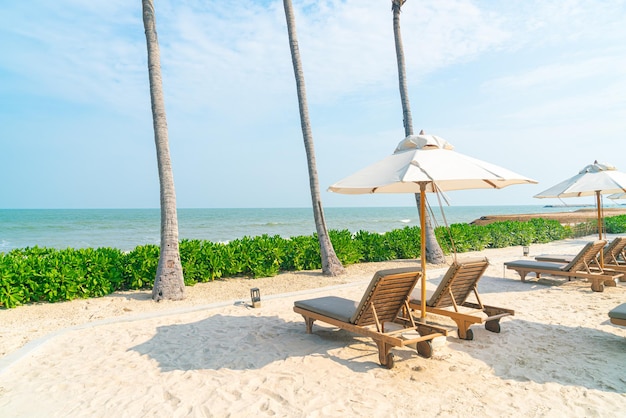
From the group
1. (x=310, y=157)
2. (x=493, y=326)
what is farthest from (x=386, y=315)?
(x=310, y=157)

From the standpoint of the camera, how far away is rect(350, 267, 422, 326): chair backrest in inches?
174

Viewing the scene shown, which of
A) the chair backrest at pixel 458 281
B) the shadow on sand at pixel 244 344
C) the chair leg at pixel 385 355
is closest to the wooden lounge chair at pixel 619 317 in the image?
the chair backrest at pixel 458 281

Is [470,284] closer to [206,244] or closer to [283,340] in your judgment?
[283,340]

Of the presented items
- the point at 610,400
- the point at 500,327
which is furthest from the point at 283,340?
the point at 610,400

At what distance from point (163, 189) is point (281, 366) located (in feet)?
15.4

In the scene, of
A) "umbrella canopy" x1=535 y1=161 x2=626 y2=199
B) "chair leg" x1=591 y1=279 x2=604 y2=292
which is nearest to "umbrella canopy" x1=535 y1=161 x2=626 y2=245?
"umbrella canopy" x1=535 y1=161 x2=626 y2=199

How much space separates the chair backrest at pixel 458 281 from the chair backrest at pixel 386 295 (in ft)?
2.82

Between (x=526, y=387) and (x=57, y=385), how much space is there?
460cm

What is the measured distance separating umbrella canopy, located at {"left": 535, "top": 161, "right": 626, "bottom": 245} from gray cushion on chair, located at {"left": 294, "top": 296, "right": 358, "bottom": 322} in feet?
19.3

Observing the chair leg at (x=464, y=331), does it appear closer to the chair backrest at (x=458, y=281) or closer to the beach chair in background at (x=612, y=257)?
the chair backrest at (x=458, y=281)

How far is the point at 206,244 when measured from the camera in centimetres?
930

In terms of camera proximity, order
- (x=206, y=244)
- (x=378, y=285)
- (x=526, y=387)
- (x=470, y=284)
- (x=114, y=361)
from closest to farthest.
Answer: (x=526, y=387) → (x=378, y=285) → (x=114, y=361) → (x=470, y=284) → (x=206, y=244)

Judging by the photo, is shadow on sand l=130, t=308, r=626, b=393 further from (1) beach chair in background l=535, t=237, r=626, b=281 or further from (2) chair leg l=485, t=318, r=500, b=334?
(1) beach chair in background l=535, t=237, r=626, b=281

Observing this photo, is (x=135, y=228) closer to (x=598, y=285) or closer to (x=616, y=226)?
(x=616, y=226)
